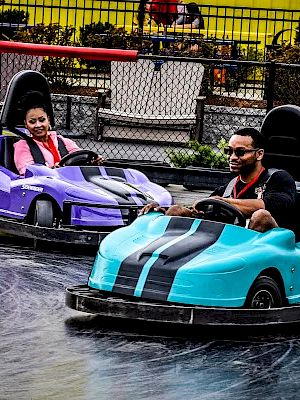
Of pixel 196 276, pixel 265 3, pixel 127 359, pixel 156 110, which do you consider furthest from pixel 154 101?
pixel 127 359

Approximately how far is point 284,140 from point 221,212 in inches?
32.4

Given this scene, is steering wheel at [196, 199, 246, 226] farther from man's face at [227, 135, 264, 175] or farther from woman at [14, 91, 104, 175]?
woman at [14, 91, 104, 175]

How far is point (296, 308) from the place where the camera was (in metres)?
7.34

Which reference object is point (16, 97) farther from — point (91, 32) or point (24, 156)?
point (91, 32)

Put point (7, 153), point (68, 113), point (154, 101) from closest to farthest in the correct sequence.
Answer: point (7, 153)
point (154, 101)
point (68, 113)

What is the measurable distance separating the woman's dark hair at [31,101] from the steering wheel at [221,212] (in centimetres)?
315

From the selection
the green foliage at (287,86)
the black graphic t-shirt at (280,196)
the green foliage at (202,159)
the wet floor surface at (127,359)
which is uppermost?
the green foliage at (287,86)

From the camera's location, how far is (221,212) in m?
7.78

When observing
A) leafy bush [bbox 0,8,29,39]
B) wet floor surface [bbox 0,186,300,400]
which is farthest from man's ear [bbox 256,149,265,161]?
leafy bush [bbox 0,8,29,39]

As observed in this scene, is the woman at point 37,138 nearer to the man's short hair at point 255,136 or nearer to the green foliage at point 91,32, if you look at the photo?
the man's short hair at point 255,136

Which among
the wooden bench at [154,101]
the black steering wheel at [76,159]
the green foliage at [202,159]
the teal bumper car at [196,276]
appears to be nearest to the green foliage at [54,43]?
the wooden bench at [154,101]

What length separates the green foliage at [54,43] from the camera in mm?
17953

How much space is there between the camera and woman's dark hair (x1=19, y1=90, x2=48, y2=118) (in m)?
10.7

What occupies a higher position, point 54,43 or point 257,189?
point 54,43
